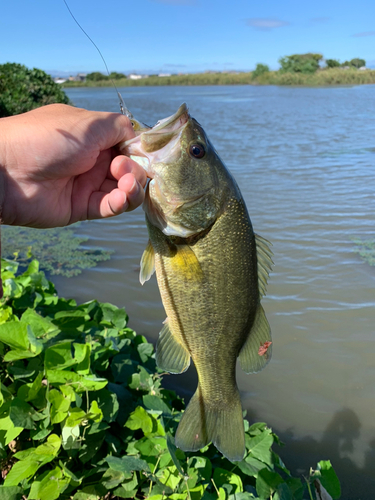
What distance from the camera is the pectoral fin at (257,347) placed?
85.6 inches

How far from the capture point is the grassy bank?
6309cm

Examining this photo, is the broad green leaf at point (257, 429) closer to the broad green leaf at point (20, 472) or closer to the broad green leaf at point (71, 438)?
the broad green leaf at point (71, 438)

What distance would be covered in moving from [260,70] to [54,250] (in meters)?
78.8

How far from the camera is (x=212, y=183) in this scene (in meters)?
2.07

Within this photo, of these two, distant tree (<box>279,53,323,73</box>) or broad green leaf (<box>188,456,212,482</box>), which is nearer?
broad green leaf (<box>188,456,212,482</box>)

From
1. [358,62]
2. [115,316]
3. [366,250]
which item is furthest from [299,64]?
[115,316]

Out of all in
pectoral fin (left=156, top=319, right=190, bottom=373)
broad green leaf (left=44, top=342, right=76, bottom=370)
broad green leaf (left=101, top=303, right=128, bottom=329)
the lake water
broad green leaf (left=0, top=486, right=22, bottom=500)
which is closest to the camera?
broad green leaf (left=0, top=486, right=22, bottom=500)

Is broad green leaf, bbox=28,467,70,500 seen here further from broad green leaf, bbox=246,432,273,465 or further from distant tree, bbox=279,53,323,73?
distant tree, bbox=279,53,323,73

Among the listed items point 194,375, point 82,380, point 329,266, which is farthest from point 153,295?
point 82,380

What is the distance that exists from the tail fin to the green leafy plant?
0.10m

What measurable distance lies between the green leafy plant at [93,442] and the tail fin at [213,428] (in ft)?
0.33

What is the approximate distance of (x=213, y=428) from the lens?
2199mm

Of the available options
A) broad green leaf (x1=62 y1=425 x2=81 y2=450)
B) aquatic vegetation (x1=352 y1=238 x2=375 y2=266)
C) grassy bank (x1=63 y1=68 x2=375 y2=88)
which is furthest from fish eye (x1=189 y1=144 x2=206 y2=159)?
grassy bank (x1=63 y1=68 x2=375 y2=88)

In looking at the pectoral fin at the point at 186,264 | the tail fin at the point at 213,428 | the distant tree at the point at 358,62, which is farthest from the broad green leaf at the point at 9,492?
the distant tree at the point at 358,62
